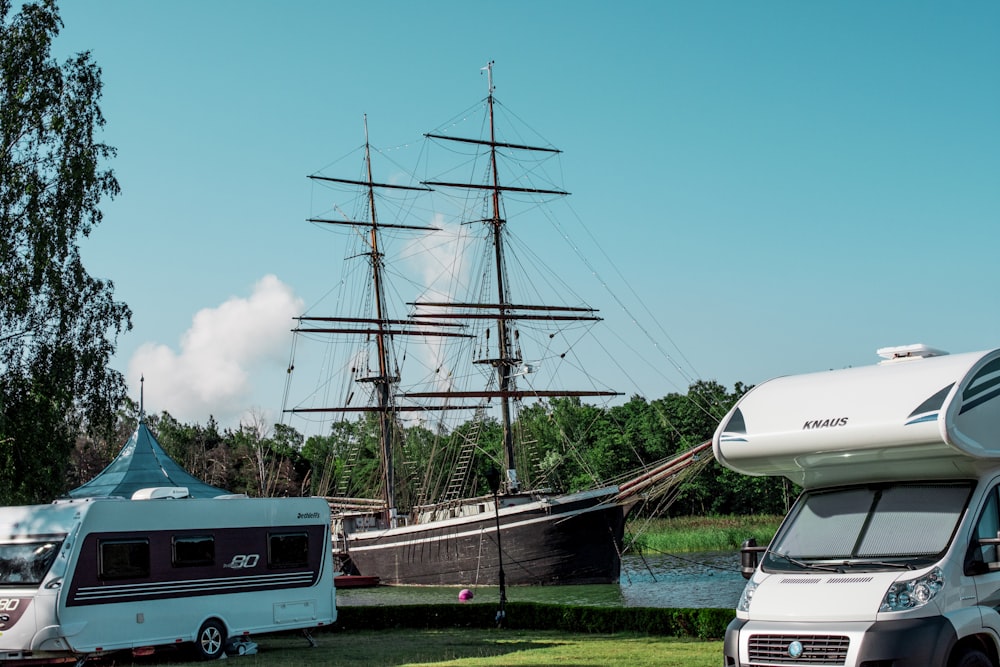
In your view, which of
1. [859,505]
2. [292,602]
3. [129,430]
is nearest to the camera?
[859,505]

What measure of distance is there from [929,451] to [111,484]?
2289cm

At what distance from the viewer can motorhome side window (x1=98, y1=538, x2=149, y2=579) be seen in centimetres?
1606

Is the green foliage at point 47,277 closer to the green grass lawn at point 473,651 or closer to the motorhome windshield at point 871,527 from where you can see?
the green grass lawn at point 473,651

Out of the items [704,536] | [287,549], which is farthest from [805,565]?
[704,536]

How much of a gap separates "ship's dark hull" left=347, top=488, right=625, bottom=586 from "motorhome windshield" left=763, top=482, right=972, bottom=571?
35121 mm

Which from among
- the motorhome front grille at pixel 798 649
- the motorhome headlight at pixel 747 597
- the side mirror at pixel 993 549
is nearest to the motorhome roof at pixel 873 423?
the side mirror at pixel 993 549

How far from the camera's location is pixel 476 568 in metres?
49.4

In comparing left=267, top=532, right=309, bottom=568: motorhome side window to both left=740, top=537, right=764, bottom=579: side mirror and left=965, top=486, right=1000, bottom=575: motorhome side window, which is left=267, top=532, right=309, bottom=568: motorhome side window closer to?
left=740, top=537, right=764, bottom=579: side mirror

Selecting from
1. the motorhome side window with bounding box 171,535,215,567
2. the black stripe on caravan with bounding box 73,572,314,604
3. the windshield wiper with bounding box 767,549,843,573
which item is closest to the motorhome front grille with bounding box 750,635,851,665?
the windshield wiper with bounding box 767,549,843,573

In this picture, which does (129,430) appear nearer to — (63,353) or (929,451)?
(63,353)

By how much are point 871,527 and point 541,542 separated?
38403 millimetres

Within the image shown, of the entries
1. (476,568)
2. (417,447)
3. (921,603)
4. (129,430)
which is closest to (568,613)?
(921,603)

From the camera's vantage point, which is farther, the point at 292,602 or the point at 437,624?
the point at 437,624

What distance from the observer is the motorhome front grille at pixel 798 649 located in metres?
8.25
